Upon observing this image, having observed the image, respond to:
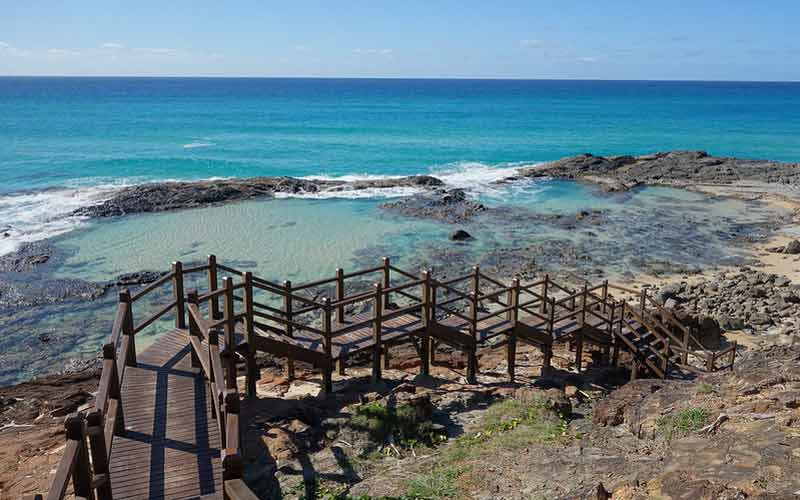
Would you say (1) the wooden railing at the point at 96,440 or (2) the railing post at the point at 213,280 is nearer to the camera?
(1) the wooden railing at the point at 96,440

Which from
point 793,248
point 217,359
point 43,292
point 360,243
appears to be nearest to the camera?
point 217,359

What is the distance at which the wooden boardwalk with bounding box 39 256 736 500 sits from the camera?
6453mm

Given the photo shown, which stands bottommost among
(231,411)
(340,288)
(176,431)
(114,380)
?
(176,431)

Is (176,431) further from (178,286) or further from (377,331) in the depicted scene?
(377,331)

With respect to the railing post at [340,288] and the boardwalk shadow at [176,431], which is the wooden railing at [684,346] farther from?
the boardwalk shadow at [176,431]

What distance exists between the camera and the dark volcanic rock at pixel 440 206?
3438cm

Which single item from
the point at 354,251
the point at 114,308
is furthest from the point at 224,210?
the point at 114,308

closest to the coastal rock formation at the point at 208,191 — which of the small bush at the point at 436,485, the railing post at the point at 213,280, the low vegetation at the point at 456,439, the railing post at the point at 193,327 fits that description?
the railing post at the point at 213,280

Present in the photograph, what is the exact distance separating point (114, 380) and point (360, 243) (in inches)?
856

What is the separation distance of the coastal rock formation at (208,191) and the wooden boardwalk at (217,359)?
1932cm

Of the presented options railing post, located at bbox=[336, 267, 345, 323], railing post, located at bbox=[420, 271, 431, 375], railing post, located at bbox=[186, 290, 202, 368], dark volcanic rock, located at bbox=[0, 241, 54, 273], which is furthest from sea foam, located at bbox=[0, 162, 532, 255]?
railing post, located at bbox=[420, 271, 431, 375]

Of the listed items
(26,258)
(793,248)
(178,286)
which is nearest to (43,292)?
(26,258)

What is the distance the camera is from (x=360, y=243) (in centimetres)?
2928

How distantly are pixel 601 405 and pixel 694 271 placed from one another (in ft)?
55.2
